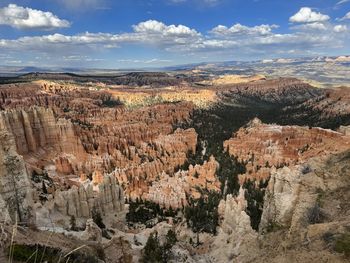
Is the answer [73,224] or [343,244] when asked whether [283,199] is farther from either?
[73,224]

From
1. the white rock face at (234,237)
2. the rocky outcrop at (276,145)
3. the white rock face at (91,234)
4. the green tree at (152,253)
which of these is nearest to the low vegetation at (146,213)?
the white rock face at (234,237)

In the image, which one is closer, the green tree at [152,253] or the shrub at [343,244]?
the shrub at [343,244]

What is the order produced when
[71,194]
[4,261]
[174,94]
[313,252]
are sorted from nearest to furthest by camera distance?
[4,261] → [313,252] → [71,194] → [174,94]

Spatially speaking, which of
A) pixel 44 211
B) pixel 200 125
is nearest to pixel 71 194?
pixel 44 211

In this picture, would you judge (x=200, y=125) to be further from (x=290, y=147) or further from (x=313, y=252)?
(x=313, y=252)

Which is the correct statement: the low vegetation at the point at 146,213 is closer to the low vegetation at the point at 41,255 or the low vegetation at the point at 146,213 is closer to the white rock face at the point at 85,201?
the white rock face at the point at 85,201

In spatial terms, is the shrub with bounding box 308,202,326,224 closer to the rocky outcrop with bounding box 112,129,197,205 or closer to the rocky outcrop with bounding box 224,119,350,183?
the rocky outcrop with bounding box 112,129,197,205
